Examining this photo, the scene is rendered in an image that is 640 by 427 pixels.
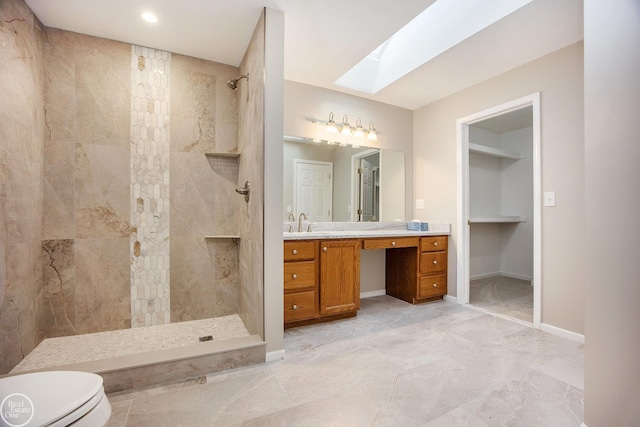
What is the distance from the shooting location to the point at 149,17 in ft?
6.57

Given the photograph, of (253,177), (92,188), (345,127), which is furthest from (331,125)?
(92,188)

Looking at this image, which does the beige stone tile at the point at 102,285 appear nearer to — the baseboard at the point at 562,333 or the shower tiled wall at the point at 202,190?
the shower tiled wall at the point at 202,190

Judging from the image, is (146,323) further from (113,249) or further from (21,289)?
(21,289)

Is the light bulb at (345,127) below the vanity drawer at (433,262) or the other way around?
the other way around

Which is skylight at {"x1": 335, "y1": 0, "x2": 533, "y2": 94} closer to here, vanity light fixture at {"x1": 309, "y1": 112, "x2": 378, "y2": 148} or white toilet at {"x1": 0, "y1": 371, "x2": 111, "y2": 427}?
vanity light fixture at {"x1": 309, "y1": 112, "x2": 378, "y2": 148}

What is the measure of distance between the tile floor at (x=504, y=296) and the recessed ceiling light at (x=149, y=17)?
3991 mm

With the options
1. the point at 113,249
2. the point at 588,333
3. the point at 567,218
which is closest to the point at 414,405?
the point at 588,333

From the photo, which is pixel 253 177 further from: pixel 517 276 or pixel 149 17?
pixel 517 276

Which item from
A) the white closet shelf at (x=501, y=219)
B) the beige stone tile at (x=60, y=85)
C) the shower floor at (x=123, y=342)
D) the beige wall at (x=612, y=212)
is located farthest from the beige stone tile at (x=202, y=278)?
the white closet shelf at (x=501, y=219)

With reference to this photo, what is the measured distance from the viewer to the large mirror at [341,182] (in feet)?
9.76

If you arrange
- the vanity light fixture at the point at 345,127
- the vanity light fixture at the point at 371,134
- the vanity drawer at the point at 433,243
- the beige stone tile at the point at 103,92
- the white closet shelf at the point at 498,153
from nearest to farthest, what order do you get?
the beige stone tile at the point at 103,92
the vanity drawer at the point at 433,243
the vanity light fixture at the point at 345,127
the vanity light fixture at the point at 371,134
the white closet shelf at the point at 498,153

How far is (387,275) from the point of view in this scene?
3561 mm
